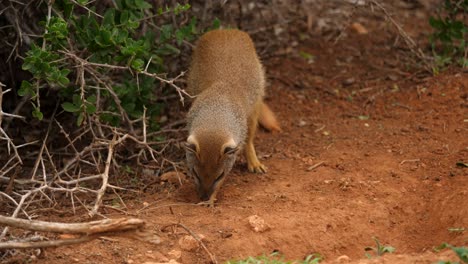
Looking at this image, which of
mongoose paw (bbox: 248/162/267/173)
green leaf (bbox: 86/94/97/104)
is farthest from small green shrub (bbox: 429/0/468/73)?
green leaf (bbox: 86/94/97/104)

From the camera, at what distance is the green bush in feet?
16.5

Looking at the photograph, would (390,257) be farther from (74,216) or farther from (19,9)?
(19,9)

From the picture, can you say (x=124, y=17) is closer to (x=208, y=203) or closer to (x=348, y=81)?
(x=208, y=203)

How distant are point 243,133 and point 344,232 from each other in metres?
1.38

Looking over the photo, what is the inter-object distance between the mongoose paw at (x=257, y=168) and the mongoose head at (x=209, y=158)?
0.73 metres

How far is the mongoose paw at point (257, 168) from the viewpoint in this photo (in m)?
6.09

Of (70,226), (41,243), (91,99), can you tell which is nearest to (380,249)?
(70,226)

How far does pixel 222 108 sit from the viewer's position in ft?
19.0

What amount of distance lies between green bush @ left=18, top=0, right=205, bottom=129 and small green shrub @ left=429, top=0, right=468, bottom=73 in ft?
8.47

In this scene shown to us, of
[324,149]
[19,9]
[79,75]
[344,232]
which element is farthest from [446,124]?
[19,9]

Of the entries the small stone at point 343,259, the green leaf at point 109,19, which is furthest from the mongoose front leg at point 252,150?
the small stone at point 343,259

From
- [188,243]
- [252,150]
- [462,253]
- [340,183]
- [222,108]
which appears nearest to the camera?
[462,253]

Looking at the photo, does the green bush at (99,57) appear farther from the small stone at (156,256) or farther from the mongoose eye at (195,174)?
the small stone at (156,256)

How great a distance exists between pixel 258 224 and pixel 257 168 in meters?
1.35
